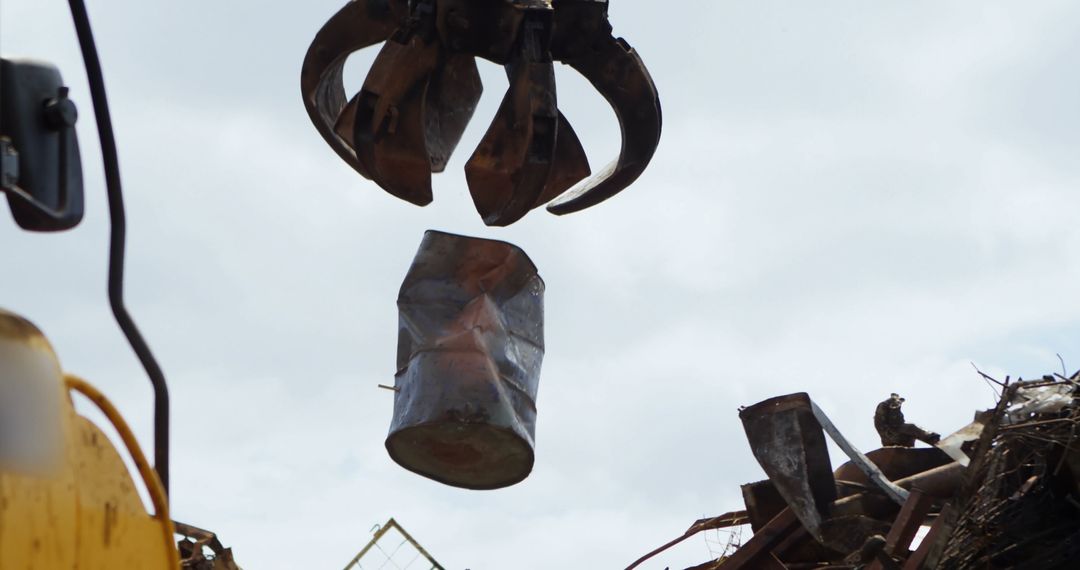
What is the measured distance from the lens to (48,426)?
2.71 meters

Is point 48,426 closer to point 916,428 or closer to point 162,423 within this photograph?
point 162,423

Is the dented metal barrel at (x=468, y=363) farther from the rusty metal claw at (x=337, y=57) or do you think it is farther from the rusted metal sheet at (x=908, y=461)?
the rusted metal sheet at (x=908, y=461)

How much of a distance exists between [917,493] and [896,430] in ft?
7.19

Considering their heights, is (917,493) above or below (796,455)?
below

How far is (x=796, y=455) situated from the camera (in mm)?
7590

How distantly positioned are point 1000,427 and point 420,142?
2.83 metres

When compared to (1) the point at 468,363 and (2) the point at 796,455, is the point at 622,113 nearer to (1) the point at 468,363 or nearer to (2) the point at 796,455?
(1) the point at 468,363

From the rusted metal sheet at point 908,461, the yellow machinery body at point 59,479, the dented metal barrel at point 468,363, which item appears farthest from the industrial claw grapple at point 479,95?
the yellow machinery body at point 59,479

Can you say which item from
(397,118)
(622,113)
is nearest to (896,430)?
(622,113)

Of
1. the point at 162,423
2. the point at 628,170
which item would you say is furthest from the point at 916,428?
the point at 162,423

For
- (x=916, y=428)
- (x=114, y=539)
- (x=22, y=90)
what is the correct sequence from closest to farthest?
1. (x=22, y=90)
2. (x=114, y=539)
3. (x=916, y=428)

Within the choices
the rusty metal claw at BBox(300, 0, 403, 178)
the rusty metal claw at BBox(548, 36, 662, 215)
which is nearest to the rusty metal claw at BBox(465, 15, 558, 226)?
the rusty metal claw at BBox(548, 36, 662, 215)

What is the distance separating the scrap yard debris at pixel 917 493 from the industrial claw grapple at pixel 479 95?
6.14 ft

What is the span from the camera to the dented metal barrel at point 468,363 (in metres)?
6.30
